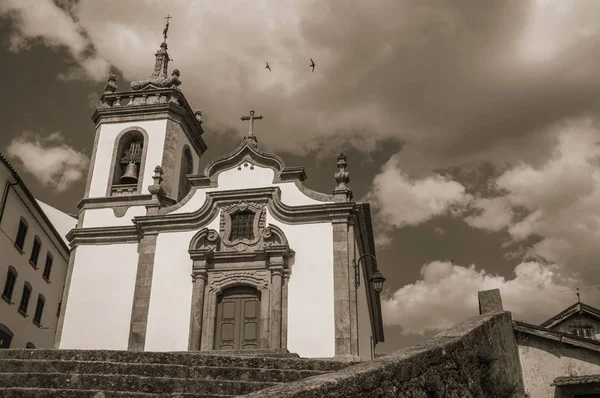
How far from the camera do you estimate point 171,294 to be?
54.3 feet

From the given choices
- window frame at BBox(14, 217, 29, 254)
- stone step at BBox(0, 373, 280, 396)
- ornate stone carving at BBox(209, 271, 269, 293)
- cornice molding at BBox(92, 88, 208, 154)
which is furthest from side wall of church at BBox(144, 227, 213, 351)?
window frame at BBox(14, 217, 29, 254)

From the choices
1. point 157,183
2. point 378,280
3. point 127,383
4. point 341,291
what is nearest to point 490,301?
point 127,383

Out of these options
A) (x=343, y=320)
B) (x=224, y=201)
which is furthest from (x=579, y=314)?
(x=224, y=201)

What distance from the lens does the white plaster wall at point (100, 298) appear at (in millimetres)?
16781

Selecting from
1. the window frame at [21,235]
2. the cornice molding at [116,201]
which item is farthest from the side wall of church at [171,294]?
the window frame at [21,235]

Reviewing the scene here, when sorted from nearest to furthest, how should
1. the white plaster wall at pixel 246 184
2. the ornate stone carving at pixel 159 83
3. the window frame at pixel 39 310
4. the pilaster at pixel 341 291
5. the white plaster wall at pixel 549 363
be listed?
1. the white plaster wall at pixel 549 363
2. the pilaster at pixel 341 291
3. the white plaster wall at pixel 246 184
4. the ornate stone carving at pixel 159 83
5. the window frame at pixel 39 310

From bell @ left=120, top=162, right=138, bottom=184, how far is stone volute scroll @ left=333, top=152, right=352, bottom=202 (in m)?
7.13

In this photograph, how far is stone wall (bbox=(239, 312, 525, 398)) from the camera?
14.5ft

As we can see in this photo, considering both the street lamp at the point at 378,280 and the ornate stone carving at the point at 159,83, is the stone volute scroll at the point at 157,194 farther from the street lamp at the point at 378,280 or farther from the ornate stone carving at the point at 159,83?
the street lamp at the point at 378,280

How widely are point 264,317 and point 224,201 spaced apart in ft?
12.6

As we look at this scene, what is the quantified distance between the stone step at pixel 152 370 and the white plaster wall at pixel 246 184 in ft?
32.9

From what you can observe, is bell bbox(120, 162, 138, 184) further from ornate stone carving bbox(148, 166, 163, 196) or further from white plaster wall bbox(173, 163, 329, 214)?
white plaster wall bbox(173, 163, 329, 214)

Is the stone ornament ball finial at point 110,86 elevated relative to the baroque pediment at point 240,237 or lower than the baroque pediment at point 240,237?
elevated

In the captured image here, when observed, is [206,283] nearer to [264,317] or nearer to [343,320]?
[264,317]
